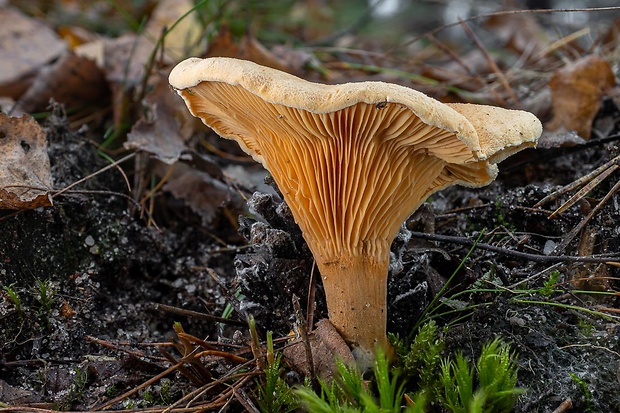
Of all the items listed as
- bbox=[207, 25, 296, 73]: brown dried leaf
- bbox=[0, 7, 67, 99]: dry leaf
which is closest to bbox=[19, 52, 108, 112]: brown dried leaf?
bbox=[0, 7, 67, 99]: dry leaf

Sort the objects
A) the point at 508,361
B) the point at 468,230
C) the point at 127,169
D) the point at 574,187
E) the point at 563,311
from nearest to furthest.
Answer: the point at 508,361 → the point at 563,311 → the point at 574,187 → the point at 468,230 → the point at 127,169

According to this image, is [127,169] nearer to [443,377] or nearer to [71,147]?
[71,147]

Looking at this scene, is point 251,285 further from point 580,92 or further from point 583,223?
point 580,92

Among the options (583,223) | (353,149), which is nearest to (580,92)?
(583,223)

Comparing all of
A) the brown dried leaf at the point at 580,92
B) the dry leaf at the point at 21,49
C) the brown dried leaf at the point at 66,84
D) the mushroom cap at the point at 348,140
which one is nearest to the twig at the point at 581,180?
the mushroom cap at the point at 348,140

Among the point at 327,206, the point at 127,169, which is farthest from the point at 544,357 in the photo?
the point at 127,169

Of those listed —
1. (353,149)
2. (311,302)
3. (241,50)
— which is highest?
(241,50)
